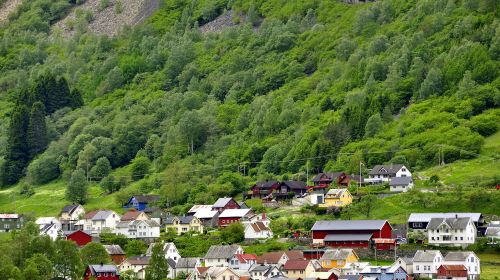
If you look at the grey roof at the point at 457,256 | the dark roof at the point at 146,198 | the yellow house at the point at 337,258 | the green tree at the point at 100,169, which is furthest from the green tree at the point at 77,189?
the grey roof at the point at 457,256

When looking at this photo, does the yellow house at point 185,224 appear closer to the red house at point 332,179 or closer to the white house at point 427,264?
the red house at point 332,179

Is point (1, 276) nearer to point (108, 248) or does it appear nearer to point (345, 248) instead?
point (108, 248)

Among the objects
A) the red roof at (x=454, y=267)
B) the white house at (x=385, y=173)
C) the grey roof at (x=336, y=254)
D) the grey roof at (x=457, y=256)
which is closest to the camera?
the red roof at (x=454, y=267)

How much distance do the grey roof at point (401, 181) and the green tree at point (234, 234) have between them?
59.8 feet

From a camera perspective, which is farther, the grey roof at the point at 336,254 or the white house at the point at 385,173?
the white house at the point at 385,173

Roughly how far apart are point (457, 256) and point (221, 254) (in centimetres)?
2194

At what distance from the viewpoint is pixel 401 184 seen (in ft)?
479

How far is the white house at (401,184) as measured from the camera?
145500 mm

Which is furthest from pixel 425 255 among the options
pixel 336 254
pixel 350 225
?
pixel 350 225

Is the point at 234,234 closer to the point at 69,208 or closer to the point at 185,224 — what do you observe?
the point at 185,224

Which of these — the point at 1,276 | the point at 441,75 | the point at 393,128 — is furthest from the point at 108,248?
the point at 441,75

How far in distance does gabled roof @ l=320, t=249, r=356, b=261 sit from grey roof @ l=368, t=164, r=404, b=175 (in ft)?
96.6

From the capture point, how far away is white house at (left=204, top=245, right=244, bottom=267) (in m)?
126

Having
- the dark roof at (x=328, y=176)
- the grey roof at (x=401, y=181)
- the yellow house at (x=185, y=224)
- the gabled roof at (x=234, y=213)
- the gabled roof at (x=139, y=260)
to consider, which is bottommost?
the gabled roof at (x=139, y=260)
